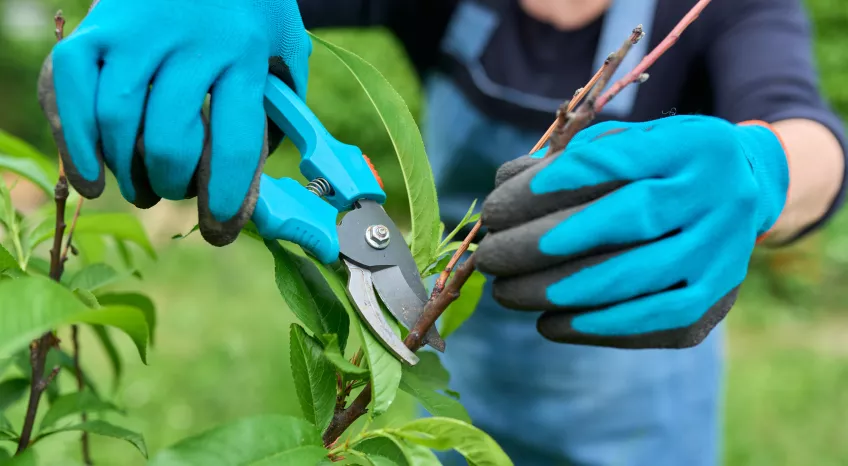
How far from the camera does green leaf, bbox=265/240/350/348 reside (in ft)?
2.12

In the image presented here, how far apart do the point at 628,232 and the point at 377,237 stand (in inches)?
9.6

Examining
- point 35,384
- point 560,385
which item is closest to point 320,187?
point 35,384

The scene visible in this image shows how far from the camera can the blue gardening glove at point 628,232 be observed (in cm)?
63

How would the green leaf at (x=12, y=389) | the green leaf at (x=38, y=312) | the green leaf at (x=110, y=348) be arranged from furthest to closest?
the green leaf at (x=110, y=348), the green leaf at (x=12, y=389), the green leaf at (x=38, y=312)

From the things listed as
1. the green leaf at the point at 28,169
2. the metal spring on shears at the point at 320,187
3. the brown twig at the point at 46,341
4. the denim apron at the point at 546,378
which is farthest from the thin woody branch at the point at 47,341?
the denim apron at the point at 546,378

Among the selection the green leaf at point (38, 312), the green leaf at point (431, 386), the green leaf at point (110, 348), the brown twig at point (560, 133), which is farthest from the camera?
the green leaf at point (110, 348)

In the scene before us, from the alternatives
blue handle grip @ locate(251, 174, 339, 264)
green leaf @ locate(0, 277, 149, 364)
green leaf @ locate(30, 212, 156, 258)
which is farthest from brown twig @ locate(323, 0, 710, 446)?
green leaf @ locate(30, 212, 156, 258)

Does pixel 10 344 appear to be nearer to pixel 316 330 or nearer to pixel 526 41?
pixel 316 330

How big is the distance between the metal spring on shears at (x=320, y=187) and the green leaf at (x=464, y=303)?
0.19m

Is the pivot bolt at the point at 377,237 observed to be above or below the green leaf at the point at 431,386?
above

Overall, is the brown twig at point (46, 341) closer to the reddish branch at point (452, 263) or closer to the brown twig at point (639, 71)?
the reddish branch at point (452, 263)

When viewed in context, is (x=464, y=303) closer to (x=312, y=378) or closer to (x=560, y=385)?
(x=312, y=378)

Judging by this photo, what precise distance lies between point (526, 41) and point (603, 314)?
960 mm

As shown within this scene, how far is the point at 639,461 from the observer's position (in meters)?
1.45
